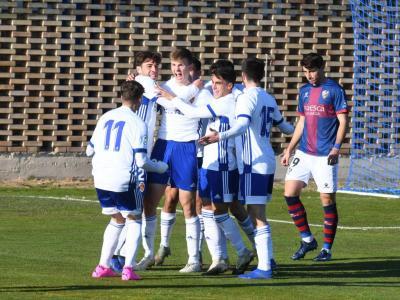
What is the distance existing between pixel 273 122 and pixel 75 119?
11995 mm

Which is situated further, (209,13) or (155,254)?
(209,13)

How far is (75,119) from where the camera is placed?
24.6 meters

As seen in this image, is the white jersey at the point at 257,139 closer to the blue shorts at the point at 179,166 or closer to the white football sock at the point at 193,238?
the blue shorts at the point at 179,166

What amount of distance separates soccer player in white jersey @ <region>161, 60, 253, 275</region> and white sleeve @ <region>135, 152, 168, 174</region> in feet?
2.27

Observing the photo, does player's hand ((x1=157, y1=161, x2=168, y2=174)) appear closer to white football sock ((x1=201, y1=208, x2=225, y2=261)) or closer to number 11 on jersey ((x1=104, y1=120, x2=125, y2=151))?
number 11 on jersey ((x1=104, y1=120, x2=125, y2=151))

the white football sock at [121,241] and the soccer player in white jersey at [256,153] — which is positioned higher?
the soccer player in white jersey at [256,153]

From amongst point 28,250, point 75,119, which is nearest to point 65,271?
point 28,250

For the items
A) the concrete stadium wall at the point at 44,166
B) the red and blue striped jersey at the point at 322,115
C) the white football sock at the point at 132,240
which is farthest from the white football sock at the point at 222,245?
the concrete stadium wall at the point at 44,166

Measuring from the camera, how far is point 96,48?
24.8m

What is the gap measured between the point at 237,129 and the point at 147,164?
87 centimetres

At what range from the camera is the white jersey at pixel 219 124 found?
1255 centimetres

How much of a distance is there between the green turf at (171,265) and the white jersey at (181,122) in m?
1.28

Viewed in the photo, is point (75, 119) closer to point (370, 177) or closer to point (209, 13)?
point (209, 13)

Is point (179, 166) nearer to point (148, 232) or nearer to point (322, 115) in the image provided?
point (148, 232)
